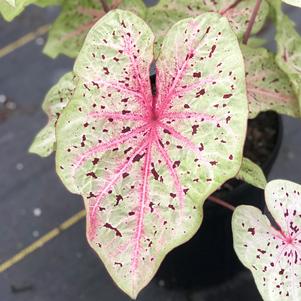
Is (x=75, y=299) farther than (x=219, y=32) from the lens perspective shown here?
Yes

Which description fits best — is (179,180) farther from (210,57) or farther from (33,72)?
(33,72)

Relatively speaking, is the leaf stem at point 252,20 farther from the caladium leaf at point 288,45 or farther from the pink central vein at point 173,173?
the pink central vein at point 173,173

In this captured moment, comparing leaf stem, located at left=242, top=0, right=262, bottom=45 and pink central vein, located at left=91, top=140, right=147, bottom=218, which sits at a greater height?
leaf stem, located at left=242, top=0, right=262, bottom=45

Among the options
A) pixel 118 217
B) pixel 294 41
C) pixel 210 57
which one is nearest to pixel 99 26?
pixel 210 57

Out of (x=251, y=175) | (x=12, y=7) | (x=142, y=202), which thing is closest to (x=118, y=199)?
(x=142, y=202)

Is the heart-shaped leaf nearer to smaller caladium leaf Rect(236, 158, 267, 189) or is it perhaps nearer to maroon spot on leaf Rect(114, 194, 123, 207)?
smaller caladium leaf Rect(236, 158, 267, 189)

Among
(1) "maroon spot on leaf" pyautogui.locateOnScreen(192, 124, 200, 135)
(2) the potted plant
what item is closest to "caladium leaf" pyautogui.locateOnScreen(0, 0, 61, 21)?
(2) the potted plant
